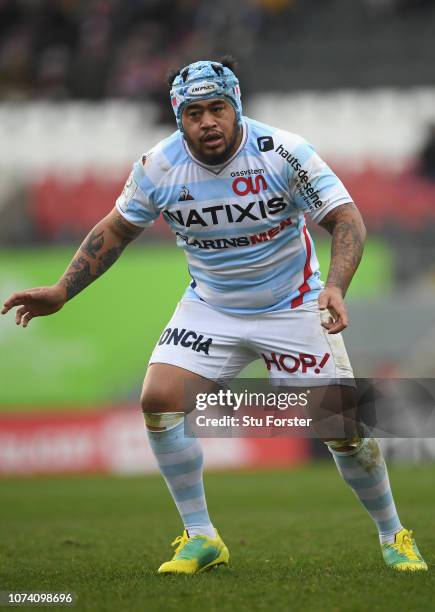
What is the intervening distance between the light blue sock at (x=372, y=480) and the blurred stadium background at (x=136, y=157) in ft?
31.6

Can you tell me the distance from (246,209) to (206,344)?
73cm

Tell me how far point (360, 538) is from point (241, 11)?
18085mm

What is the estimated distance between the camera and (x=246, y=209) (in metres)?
5.82

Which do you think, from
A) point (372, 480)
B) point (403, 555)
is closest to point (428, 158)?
point (372, 480)

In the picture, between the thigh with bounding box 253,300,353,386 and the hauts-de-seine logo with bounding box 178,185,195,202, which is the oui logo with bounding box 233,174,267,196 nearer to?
the hauts-de-seine logo with bounding box 178,185,195,202

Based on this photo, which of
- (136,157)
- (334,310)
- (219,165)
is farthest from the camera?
(136,157)

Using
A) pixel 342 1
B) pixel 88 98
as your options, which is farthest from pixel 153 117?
pixel 342 1

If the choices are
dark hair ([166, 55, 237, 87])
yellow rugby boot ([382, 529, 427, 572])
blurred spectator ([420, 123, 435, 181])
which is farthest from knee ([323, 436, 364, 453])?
blurred spectator ([420, 123, 435, 181])

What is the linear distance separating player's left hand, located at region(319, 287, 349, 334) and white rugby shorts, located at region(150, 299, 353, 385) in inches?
26.6

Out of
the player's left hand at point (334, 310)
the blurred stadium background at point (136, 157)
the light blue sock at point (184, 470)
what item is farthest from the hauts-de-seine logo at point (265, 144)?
the blurred stadium background at point (136, 157)

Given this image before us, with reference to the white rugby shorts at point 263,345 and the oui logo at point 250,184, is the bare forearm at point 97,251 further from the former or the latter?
the oui logo at point 250,184

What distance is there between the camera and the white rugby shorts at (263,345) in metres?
5.90

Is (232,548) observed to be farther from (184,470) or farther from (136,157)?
(136,157)

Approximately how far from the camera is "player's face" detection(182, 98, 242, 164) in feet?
18.8
